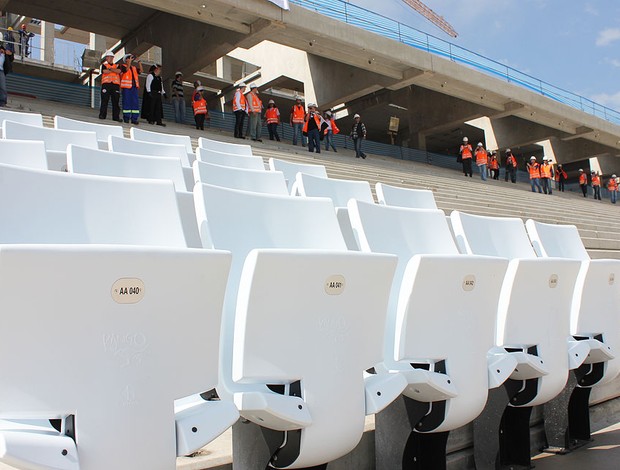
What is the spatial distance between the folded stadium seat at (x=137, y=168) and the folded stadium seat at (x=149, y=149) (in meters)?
0.36

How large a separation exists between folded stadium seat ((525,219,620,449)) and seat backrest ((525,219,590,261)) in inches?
26.4

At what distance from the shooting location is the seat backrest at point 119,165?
2.71m

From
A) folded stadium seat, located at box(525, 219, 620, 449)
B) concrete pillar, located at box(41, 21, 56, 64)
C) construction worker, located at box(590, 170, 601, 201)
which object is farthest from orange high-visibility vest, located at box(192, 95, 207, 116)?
construction worker, located at box(590, 170, 601, 201)


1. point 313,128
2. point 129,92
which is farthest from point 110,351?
point 313,128

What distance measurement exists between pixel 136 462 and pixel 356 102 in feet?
73.8

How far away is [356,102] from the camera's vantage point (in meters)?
22.8

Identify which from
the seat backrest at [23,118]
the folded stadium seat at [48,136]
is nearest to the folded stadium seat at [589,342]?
the folded stadium seat at [48,136]

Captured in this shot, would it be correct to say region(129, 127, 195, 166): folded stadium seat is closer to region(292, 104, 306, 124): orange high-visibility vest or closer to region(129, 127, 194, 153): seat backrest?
region(129, 127, 194, 153): seat backrest

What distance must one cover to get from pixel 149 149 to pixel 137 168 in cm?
128

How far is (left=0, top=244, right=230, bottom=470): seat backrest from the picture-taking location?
43.9 inches

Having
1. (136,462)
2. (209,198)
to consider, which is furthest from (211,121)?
(136,462)

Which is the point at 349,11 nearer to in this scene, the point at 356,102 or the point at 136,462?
the point at 356,102

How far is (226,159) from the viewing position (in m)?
4.69

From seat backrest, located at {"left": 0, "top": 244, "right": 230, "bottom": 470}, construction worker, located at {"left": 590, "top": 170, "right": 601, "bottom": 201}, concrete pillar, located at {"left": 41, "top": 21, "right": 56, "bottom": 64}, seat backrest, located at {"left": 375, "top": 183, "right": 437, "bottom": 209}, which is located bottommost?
seat backrest, located at {"left": 0, "top": 244, "right": 230, "bottom": 470}
